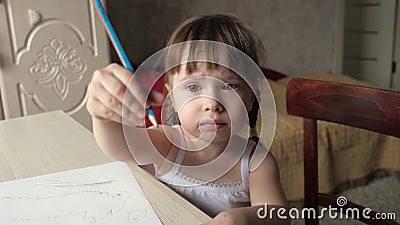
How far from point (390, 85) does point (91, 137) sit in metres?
2.80

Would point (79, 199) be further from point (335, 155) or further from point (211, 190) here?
point (335, 155)

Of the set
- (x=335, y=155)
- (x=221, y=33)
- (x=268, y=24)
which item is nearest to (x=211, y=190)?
(x=221, y=33)

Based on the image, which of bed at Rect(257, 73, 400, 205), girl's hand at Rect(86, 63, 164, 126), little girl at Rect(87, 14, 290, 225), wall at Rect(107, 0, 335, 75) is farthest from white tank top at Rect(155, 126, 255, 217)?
wall at Rect(107, 0, 335, 75)

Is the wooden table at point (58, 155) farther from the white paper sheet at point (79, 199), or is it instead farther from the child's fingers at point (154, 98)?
the child's fingers at point (154, 98)

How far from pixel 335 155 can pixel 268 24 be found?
1388 millimetres

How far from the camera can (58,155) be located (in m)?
0.76

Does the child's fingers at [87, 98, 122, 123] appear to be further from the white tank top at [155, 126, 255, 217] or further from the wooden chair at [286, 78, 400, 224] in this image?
the wooden chair at [286, 78, 400, 224]

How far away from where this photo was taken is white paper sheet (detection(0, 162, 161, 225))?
0.52 meters

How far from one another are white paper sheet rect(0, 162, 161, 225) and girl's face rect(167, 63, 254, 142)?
128 millimetres

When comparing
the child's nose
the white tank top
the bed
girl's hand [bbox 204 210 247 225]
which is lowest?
the bed

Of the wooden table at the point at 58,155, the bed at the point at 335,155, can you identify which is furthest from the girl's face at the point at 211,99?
the bed at the point at 335,155

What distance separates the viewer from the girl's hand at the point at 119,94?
1.41 ft

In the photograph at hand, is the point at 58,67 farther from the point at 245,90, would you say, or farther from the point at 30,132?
the point at 245,90

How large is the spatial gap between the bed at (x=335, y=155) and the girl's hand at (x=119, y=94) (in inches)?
45.5
